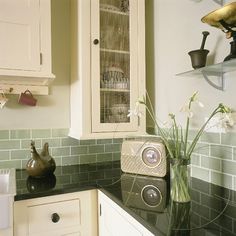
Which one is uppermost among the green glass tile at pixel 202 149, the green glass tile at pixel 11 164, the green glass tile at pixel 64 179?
the green glass tile at pixel 202 149

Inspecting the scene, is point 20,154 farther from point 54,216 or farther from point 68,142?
point 54,216

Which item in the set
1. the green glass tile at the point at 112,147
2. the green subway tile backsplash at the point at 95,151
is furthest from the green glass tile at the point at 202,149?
the green glass tile at the point at 112,147

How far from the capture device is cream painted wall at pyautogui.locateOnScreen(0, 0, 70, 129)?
1692 mm

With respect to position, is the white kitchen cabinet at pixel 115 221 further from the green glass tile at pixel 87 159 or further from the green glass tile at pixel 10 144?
the green glass tile at pixel 10 144

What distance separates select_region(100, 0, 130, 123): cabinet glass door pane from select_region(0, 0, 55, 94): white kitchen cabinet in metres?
0.36

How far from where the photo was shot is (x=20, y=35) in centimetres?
138

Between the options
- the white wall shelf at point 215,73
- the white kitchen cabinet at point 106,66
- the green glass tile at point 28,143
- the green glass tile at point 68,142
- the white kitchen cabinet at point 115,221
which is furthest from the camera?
the green glass tile at point 68,142

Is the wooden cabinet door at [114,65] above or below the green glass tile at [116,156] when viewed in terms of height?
A: above

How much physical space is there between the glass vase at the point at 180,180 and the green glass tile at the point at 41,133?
0.99 meters

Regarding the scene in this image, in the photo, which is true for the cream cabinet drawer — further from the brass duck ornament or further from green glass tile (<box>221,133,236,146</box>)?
green glass tile (<box>221,133,236,146</box>)

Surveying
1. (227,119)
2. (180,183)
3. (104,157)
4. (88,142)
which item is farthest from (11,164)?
(227,119)

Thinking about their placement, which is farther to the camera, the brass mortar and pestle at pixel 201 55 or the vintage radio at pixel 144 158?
the vintage radio at pixel 144 158

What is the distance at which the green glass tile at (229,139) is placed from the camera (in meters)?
1.16

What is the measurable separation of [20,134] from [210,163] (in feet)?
3.96
